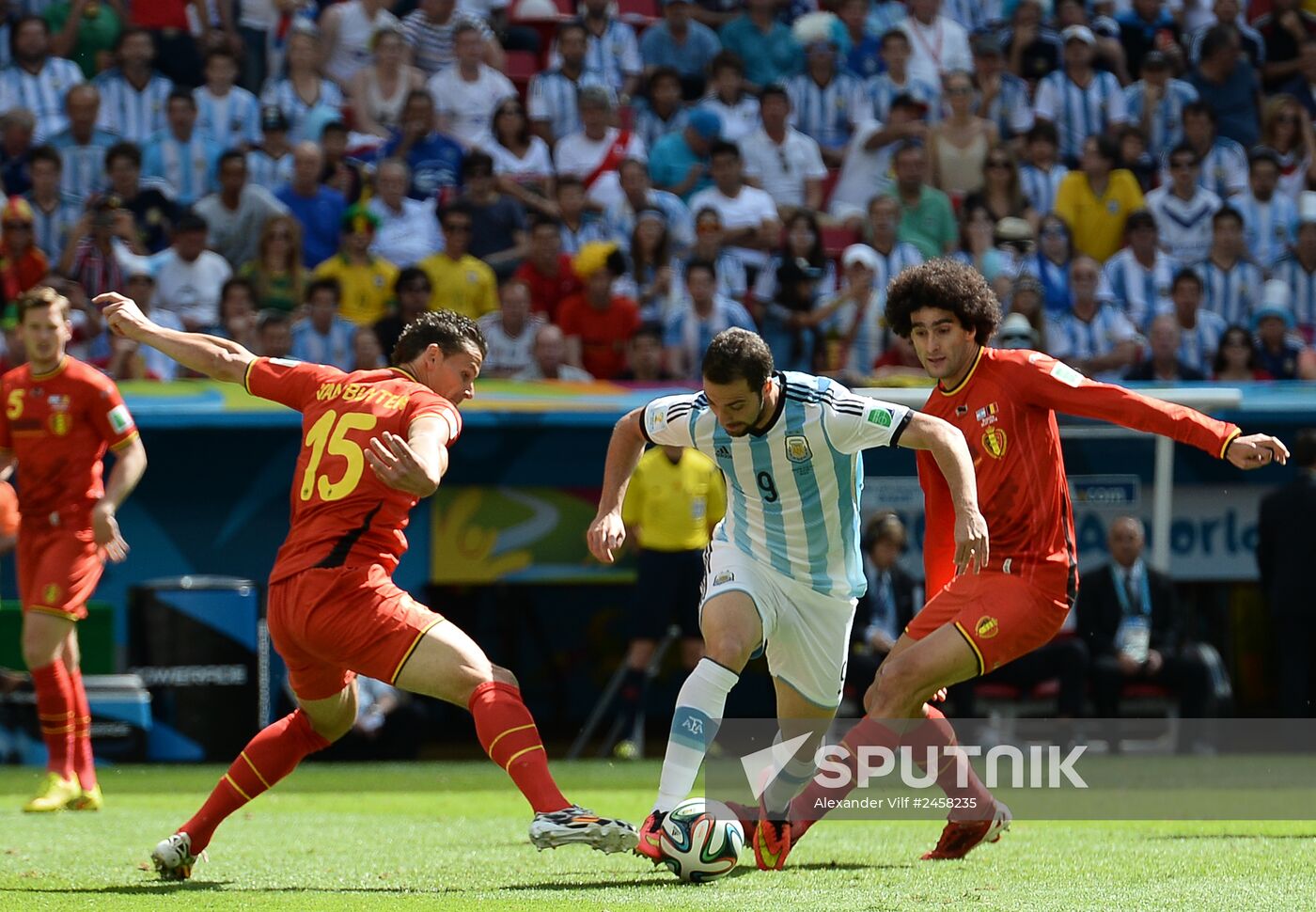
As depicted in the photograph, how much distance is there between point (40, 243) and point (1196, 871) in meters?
10.7

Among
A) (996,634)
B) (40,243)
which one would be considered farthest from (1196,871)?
(40,243)

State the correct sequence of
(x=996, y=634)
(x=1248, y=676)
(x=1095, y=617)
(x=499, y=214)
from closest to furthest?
(x=996, y=634) → (x=1095, y=617) → (x=1248, y=676) → (x=499, y=214)

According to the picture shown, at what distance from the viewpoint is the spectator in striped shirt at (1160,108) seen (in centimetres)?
1708

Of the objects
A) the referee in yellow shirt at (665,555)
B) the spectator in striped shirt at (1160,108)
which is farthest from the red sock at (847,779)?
the spectator in striped shirt at (1160,108)

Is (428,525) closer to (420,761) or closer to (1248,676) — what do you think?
(420,761)

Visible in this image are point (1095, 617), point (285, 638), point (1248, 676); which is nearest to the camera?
point (285, 638)

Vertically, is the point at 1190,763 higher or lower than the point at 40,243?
lower

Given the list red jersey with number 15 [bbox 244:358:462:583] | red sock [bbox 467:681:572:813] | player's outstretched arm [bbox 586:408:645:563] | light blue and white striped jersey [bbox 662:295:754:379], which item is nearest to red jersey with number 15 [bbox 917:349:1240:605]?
player's outstretched arm [bbox 586:408:645:563]

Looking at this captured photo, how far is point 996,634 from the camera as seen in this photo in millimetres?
6809

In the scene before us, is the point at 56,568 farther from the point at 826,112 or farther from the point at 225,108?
the point at 826,112

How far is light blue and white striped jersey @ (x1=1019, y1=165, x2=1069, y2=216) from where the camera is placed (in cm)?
1614

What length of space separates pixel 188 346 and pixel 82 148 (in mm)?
8854

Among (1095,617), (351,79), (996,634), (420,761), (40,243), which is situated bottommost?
(420,761)

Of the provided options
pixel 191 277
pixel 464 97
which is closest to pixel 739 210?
pixel 464 97
